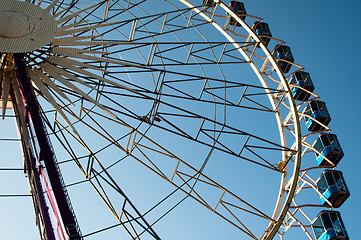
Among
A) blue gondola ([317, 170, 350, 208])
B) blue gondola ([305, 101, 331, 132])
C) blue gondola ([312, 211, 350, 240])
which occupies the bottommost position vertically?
blue gondola ([312, 211, 350, 240])

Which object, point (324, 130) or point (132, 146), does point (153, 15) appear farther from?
point (324, 130)

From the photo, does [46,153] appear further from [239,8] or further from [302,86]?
[239,8]

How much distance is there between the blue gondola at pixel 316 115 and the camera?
79.6ft

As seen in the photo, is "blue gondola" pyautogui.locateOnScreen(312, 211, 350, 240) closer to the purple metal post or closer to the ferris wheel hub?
the purple metal post

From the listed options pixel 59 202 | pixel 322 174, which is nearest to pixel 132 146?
pixel 59 202

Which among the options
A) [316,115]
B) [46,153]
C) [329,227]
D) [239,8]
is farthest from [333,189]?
[46,153]

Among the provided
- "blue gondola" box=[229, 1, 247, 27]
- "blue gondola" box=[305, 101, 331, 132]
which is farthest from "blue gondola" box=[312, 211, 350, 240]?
"blue gondola" box=[229, 1, 247, 27]

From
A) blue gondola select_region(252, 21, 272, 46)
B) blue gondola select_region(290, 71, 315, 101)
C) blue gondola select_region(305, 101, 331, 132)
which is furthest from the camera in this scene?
blue gondola select_region(252, 21, 272, 46)

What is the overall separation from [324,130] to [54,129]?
12.1 meters

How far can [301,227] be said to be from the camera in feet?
70.4

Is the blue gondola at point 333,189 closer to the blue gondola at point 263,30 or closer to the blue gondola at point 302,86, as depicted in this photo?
the blue gondola at point 302,86

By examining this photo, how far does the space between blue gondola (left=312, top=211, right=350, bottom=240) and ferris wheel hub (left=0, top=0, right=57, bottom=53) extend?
41.6 ft

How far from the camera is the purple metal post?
12.7m

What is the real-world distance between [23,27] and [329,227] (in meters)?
13.7
